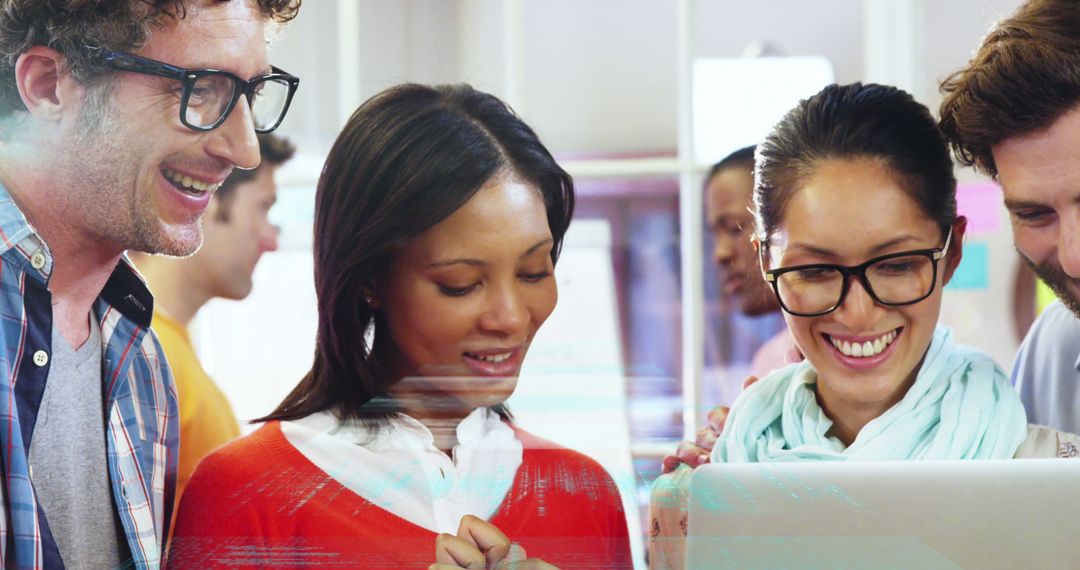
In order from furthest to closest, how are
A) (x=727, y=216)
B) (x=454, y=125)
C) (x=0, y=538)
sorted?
(x=727, y=216) < (x=454, y=125) < (x=0, y=538)

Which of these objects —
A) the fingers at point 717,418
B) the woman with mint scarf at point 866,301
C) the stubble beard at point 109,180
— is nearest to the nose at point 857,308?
the woman with mint scarf at point 866,301

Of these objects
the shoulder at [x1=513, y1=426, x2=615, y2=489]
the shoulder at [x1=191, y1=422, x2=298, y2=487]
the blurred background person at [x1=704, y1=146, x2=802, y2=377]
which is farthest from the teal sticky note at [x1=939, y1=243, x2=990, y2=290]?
the shoulder at [x1=191, y1=422, x2=298, y2=487]

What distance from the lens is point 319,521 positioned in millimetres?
1255


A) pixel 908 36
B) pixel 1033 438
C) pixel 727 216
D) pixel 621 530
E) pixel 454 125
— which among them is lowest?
pixel 621 530

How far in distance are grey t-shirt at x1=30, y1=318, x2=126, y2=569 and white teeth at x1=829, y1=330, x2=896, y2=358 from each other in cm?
87

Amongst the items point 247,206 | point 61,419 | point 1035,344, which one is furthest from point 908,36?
point 61,419

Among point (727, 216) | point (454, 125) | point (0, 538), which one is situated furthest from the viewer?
point (727, 216)

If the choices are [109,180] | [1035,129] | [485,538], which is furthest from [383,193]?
[1035,129]

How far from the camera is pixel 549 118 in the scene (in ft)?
4.50

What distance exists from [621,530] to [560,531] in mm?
79

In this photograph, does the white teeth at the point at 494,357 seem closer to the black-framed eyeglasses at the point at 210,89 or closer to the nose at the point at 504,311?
the nose at the point at 504,311

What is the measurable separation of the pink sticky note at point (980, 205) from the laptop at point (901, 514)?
1.09 feet

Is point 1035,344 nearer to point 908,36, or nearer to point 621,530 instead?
point 908,36

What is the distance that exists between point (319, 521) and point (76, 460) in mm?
282
